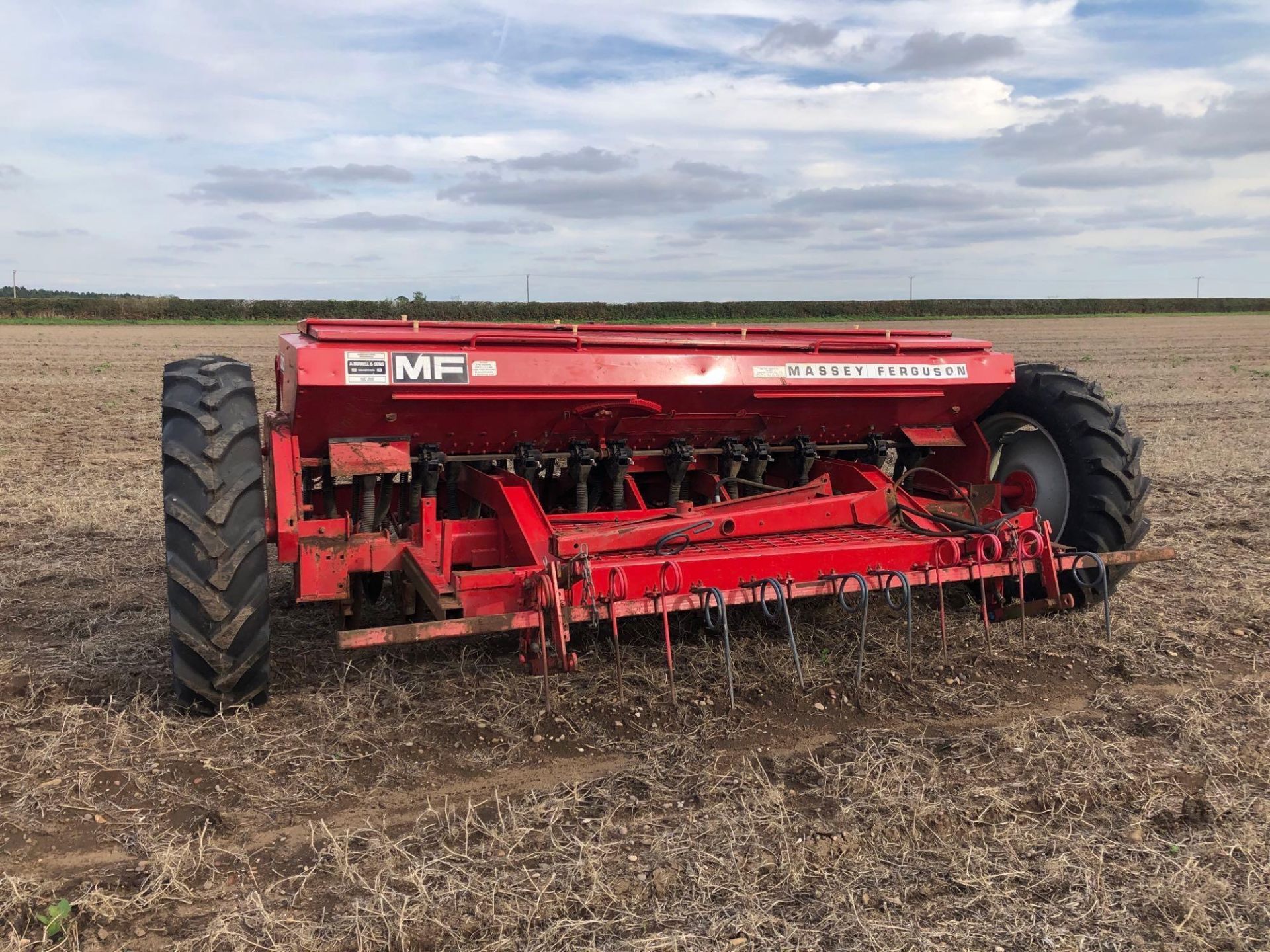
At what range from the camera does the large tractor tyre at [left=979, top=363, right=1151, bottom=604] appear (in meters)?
4.95

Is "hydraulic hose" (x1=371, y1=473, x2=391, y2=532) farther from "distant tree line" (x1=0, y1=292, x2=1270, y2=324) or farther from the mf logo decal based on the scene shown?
"distant tree line" (x1=0, y1=292, x2=1270, y2=324)

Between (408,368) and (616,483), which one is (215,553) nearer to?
(408,368)

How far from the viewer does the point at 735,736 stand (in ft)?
12.5

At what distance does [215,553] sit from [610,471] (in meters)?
1.94

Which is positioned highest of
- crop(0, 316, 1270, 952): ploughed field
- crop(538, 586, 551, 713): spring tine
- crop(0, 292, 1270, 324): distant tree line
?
crop(0, 292, 1270, 324): distant tree line

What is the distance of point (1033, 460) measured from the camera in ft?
17.6

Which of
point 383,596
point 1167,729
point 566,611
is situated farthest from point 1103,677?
point 383,596

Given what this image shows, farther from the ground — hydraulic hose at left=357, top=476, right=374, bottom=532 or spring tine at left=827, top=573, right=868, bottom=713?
hydraulic hose at left=357, top=476, right=374, bottom=532

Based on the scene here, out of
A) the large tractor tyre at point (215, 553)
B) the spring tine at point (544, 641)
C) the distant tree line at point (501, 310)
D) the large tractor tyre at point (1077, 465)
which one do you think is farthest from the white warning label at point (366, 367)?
the distant tree line at point (501, 310)

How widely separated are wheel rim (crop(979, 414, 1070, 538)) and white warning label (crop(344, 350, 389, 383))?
11.1ft

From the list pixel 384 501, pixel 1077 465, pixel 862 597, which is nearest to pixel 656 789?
pixel 862 597

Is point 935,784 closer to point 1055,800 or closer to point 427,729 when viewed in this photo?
point 1055,800

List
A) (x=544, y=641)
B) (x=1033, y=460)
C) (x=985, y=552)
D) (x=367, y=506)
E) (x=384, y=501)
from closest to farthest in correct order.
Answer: (x=544, y=641), (x=985, y=552), (x=367, y=506), (x=384, y=501), (x=1033, y=460)

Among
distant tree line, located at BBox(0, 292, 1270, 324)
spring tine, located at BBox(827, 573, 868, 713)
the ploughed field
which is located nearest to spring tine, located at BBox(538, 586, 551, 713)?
the ploughed field
